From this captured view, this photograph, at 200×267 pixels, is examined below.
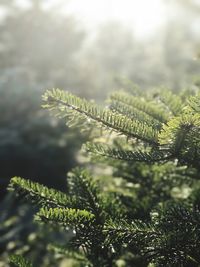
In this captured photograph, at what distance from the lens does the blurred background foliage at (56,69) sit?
9023 mm

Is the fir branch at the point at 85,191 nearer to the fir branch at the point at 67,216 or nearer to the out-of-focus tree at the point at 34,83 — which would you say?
the fir branch at the point at 67,216

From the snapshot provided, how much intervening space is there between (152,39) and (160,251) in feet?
68.7

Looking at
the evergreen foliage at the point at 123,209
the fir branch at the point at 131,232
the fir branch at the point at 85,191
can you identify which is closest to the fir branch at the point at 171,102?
the evergreen foliage at the point at 123,209

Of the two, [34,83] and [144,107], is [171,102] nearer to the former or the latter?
[144,107]

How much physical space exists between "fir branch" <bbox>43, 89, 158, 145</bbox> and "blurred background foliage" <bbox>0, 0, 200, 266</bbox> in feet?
3.41

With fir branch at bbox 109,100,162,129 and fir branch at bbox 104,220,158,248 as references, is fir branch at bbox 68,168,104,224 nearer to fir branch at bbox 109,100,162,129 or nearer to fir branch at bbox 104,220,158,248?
fir branch at bbox 104,220,158,248

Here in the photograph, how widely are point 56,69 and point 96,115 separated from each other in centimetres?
1198

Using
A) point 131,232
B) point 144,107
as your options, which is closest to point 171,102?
point 144,107

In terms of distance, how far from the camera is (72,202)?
6.01 ft

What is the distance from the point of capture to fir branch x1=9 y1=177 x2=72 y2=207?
1758 millimetres

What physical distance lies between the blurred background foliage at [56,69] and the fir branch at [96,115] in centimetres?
104

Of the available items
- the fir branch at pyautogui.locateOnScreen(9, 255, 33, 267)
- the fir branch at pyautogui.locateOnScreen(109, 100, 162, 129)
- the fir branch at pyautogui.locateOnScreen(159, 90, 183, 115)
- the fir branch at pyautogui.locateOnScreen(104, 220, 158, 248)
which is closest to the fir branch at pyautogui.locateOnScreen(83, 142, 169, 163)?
the fir branch at pyautogui.locateOnScreen(109, 100, 162, 129)

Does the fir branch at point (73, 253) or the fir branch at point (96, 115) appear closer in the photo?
the fir branch at point (96, 115)

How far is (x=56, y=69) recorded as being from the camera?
13344mm
